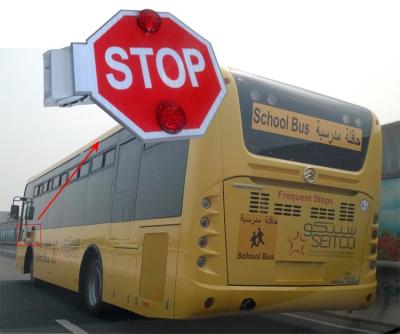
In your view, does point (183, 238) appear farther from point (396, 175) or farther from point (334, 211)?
point (396, 175)

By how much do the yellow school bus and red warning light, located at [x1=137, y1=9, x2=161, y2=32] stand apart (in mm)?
2174

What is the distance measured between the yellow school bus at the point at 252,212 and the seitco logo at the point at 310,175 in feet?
0.09

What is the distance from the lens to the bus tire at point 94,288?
7.84 meters

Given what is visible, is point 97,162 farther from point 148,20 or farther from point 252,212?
point 148,20

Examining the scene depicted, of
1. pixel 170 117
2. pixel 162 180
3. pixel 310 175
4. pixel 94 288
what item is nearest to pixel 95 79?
pixel 170 117

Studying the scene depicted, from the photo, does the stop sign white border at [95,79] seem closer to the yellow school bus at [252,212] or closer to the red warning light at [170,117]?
the red warning light at [170,117]

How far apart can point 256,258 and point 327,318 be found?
132 inches

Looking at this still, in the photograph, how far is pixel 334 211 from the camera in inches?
259

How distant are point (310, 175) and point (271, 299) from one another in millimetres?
1535

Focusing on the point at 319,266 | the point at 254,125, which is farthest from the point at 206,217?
the point at 319,266

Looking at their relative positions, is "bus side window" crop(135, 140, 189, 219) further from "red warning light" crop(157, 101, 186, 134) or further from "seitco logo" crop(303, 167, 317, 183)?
"red warning light" crop(157, 101, 186, 134)

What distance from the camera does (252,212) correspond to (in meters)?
5.92

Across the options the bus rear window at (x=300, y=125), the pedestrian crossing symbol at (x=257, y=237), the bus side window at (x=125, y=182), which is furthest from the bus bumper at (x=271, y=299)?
the bus side window at (x=125, y=182)

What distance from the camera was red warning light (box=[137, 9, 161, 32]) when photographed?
3.63 meters
